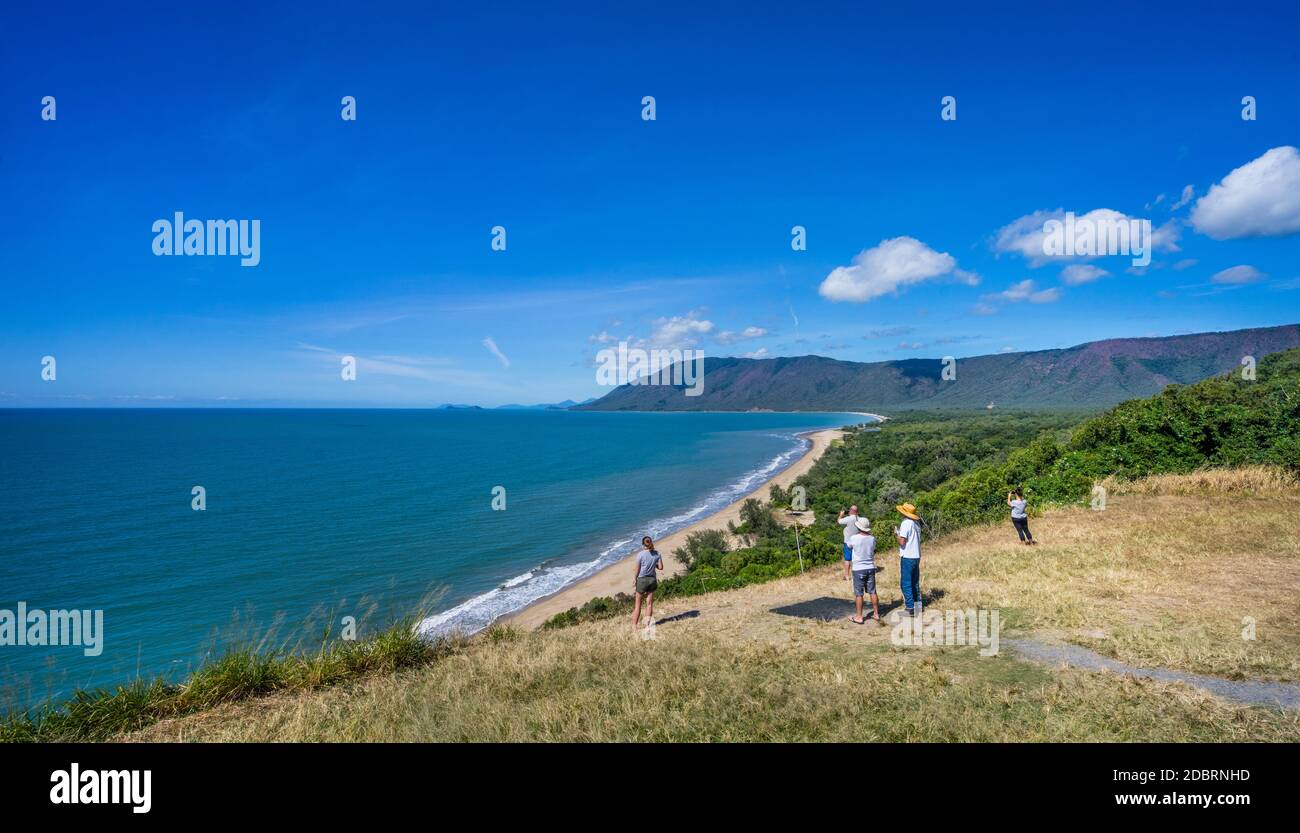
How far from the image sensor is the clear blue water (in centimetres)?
2036

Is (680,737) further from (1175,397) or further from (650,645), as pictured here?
(1175,397)

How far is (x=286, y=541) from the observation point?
3438 centimetres

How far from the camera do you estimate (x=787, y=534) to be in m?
32.2

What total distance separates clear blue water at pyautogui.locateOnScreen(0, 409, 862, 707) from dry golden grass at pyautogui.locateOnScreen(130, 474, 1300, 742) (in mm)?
3623

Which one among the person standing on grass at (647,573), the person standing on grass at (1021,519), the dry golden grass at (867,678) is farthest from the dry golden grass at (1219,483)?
the person standing on grass at (647,573)

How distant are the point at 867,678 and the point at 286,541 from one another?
3599 centimetres

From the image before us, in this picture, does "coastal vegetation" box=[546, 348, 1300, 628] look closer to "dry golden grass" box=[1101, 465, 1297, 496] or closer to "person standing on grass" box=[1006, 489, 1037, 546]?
"dry golden grass" box=[1101, 465, 1297, 496]

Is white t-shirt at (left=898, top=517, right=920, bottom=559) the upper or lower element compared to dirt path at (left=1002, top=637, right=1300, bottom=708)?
upper

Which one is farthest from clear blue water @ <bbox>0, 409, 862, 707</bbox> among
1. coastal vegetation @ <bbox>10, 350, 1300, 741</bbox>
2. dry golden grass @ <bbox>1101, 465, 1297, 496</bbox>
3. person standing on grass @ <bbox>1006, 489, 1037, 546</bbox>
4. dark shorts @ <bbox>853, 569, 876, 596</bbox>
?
dry golden grass @ <bbox>1101, 465, 1297, 496</bbox>

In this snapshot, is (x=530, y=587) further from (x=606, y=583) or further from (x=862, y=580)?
(x=862, y=580)

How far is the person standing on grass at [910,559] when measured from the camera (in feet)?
31.6
